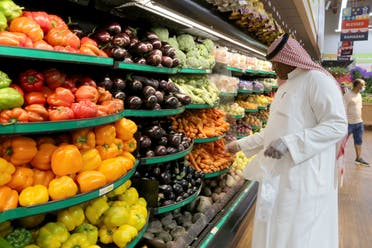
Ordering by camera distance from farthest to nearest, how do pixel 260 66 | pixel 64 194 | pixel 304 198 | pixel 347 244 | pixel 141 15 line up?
pixel 260 66 < pixel 347 244 < pixel 141 15 < pixel 304 198 < pixel 64 194

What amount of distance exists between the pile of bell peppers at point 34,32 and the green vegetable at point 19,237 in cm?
87

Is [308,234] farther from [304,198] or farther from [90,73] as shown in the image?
[90,73]

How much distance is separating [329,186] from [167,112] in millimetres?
1400

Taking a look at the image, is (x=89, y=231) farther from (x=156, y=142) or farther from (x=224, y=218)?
(x=224, y=218)

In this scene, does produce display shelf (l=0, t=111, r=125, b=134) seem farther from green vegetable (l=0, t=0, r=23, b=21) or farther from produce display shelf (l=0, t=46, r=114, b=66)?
green vegetable (l=0, t=0, r=23, b=21)

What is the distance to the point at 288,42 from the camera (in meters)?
2.47

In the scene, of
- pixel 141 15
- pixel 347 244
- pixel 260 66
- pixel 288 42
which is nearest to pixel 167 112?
pixel 141 15

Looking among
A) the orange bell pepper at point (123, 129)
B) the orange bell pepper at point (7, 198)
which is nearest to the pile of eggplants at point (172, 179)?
the orange bell pepper at point (123, 129)

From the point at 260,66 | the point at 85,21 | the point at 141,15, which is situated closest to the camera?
the point at 85,21

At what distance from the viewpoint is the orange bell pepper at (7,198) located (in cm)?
135

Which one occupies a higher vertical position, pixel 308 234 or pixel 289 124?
pixel 289 124

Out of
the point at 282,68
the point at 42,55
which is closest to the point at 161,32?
the point at 282,68

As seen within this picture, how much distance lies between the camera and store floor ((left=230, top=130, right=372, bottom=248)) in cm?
373

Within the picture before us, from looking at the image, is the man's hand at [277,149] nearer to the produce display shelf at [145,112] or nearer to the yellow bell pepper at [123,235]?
the produce display shelf at [145,112]
